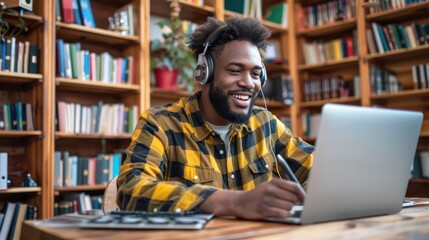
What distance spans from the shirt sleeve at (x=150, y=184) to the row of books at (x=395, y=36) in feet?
9.48

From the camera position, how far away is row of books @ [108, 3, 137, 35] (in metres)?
3.19

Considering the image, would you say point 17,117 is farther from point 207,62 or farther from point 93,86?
point 207,62

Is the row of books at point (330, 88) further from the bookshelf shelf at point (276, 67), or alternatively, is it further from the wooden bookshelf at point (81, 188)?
the wooden bookshelf at point (81, 188)

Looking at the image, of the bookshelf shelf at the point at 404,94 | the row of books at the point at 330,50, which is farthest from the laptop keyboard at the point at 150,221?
the row of books at the point at 330,50

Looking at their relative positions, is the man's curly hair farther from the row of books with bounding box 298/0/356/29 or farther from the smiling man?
the row of books with bounding box 298/0/356/29

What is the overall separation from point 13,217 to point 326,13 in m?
3.12

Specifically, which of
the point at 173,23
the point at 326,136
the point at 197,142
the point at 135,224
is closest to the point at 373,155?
the point at 326,136

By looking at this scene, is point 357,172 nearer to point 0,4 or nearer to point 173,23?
point 0,4

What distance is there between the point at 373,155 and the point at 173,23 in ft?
8.81

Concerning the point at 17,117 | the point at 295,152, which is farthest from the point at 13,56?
the point at 295,152

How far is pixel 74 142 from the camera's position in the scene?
3.22 m

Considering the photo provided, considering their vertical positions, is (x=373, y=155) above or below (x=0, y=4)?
below

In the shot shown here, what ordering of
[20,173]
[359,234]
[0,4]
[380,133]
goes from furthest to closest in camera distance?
[20,173]
[0,4]
[380,133]
[359,234]

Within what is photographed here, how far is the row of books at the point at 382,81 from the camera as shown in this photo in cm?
375
